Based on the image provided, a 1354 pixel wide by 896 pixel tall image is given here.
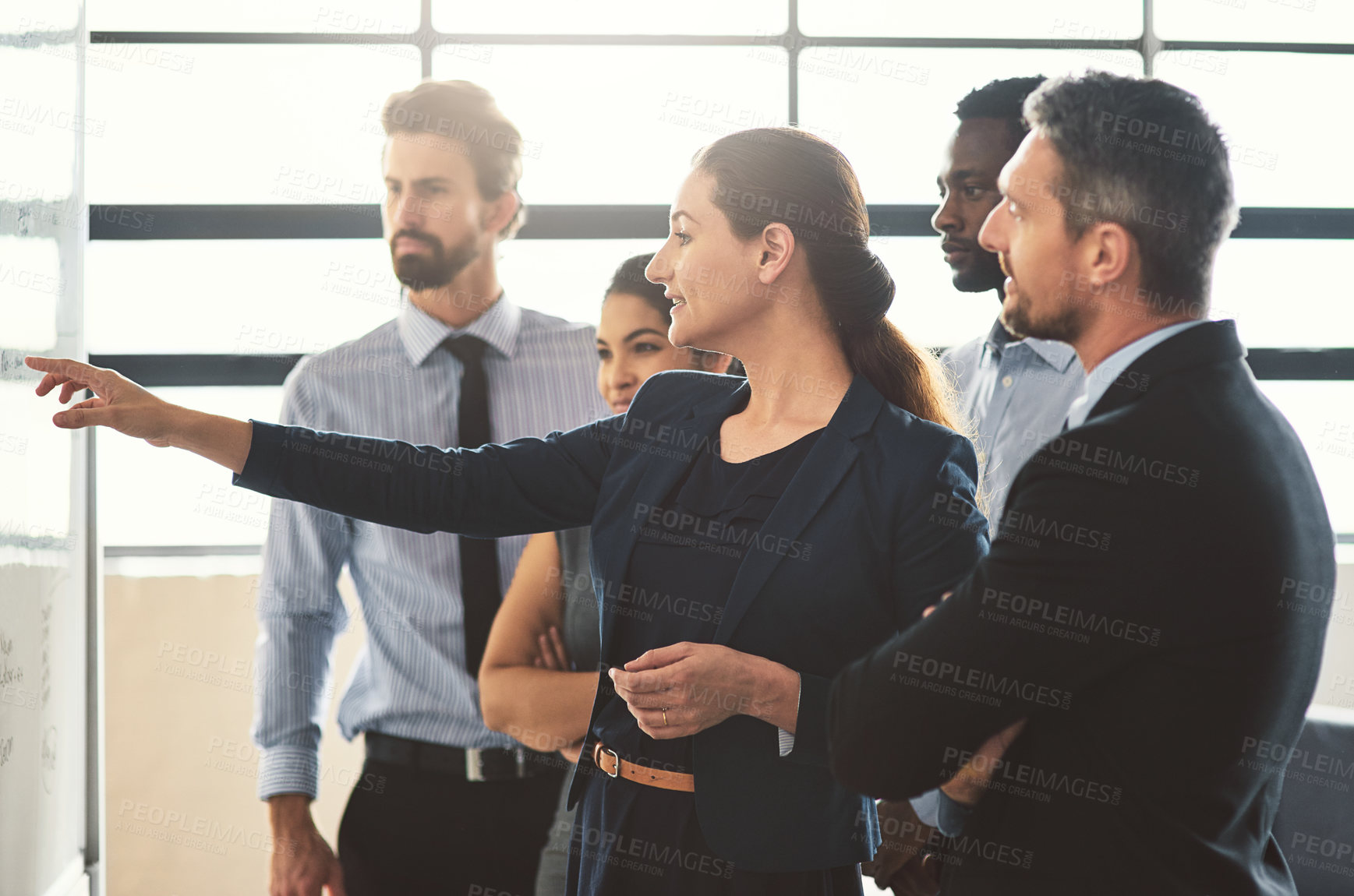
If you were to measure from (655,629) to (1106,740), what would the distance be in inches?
21.4

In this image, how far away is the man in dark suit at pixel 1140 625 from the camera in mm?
866

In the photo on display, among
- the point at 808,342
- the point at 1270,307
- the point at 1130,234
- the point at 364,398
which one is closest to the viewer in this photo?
the point at 1130,234

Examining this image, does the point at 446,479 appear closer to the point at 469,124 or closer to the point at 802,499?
the point at 802,499

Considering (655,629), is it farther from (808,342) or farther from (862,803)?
(808,342)

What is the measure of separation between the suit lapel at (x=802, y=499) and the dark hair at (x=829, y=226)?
4.1 inches

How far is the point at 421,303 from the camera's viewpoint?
7.14 ft

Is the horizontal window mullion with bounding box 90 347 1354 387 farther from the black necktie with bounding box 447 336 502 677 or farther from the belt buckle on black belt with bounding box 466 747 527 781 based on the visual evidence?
the belt buckle on black belt with bounding box 466 747 527 781

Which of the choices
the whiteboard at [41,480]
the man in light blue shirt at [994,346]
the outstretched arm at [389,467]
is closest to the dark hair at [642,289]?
the man in light blue shirt at [994,346]

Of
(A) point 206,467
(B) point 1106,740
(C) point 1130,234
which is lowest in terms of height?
(B) point 1106,740

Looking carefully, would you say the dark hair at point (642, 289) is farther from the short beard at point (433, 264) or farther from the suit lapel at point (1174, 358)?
the suit lapel at point (1174, 358)

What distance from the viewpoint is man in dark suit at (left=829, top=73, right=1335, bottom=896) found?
2.84 ft

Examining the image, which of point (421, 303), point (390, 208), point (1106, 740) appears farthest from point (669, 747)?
point (390, 208)

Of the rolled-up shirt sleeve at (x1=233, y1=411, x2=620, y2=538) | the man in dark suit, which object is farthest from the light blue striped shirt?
the man in dark suit

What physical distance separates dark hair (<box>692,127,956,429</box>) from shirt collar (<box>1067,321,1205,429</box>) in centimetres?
33
